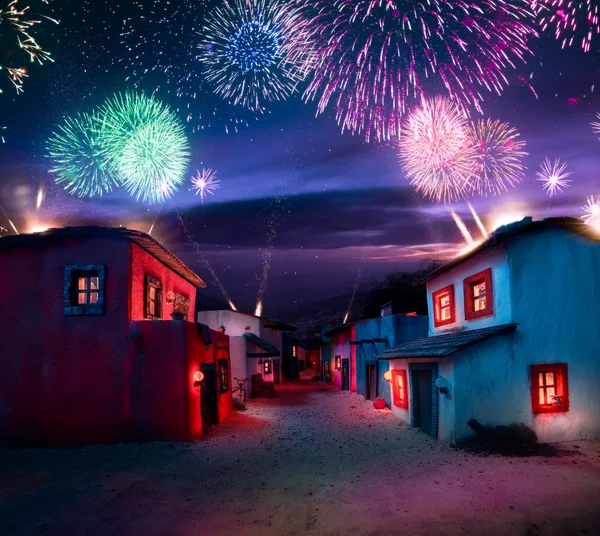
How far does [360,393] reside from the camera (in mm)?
26250

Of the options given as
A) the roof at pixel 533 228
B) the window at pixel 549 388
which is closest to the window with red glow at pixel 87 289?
the roof at pixel 533 228

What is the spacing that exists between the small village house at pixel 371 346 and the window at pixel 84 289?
11.9 m

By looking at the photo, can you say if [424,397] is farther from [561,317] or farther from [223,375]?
[223,375]

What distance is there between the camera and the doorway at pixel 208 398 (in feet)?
48.0

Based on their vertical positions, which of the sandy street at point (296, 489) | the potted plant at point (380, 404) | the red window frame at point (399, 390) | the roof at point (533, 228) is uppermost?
the roof at point (533, 228)

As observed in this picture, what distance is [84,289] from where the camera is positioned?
13.4 meters

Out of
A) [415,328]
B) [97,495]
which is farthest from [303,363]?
[97,495]

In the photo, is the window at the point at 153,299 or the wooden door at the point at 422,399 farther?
the window at the point at 153,299

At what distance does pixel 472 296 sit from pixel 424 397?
3813 mm

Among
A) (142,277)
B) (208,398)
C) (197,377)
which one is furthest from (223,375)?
(142,277)

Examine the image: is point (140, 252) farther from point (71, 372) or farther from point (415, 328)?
point (415, 328)

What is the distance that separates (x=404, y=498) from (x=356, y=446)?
16.0 feet

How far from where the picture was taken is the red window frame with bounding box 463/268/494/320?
43.5ft

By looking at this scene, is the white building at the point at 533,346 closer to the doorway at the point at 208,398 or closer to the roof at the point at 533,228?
the roof at the point at 533,228
